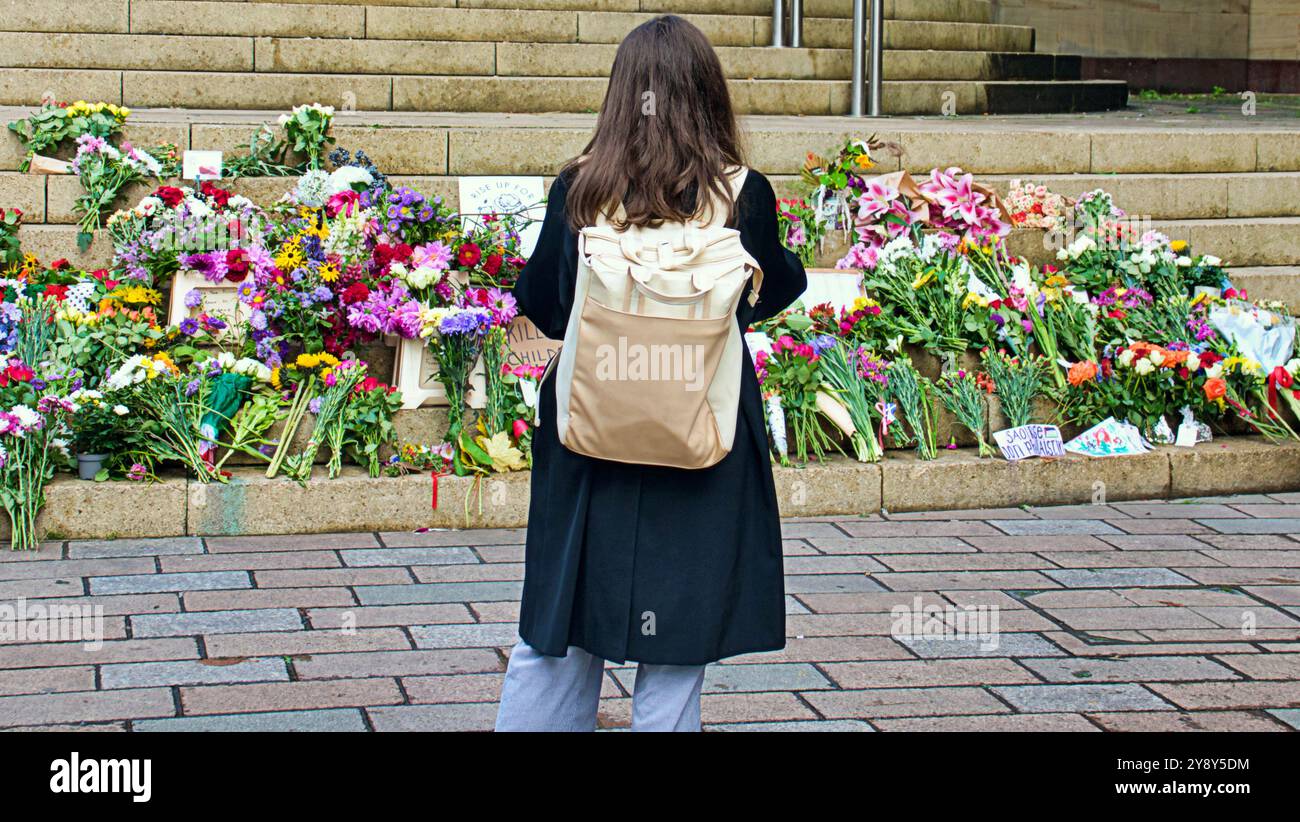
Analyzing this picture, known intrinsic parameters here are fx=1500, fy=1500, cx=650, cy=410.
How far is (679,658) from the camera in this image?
281cm

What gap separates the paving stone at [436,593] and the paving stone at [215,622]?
0.95 ft

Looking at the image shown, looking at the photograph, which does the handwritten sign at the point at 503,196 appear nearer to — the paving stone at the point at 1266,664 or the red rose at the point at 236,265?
the red rose at the point at 236,265

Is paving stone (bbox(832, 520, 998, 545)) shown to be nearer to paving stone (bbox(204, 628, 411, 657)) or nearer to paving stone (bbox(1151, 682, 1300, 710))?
paving stone (bbox(1151, 682, 1300, 710))

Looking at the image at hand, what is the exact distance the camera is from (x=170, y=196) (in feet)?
19.8

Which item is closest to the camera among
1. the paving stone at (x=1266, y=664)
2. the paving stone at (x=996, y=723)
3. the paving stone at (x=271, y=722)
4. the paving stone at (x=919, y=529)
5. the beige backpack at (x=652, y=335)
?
the beige backpack at (x=652, y=335)

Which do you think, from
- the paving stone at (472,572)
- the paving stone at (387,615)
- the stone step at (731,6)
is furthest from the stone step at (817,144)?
the paving stone at (387,615)

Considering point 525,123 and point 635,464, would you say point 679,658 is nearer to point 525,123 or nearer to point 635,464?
point 635,464

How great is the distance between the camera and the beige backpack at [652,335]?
2.69 m

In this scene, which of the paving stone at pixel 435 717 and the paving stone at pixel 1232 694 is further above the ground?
the paving stone at pixel 1232 694

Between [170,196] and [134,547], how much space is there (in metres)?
1.63

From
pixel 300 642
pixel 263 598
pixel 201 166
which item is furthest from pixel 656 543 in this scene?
pixel 201 166

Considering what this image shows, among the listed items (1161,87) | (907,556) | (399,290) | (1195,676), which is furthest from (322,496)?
(1161,87)

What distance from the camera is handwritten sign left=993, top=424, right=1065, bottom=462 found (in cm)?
611

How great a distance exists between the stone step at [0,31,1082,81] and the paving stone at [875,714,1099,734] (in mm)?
6444
